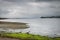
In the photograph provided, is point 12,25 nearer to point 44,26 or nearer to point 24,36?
point 24,36

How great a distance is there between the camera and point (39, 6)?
129 cm

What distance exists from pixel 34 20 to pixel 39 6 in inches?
5.5

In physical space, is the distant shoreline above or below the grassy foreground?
above

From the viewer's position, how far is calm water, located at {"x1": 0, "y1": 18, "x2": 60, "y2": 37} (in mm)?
1257

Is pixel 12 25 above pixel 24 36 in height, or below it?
above

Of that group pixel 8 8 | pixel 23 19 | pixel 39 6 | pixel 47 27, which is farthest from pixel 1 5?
pixel 47 27

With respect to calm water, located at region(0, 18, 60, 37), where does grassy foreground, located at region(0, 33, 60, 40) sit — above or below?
below

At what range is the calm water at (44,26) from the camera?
1257 millimetres

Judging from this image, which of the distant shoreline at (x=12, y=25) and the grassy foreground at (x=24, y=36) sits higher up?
the distant shoreline at (x=12, y=25)

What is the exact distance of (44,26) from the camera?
127cm

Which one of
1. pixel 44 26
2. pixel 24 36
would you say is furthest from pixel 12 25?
pixel 44 26

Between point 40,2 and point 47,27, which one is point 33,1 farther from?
point 47,27

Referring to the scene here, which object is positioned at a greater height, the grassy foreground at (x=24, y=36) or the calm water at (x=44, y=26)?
the calm water at (x=44, y=26)

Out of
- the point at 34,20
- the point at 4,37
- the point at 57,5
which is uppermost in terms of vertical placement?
the point at 57,5
